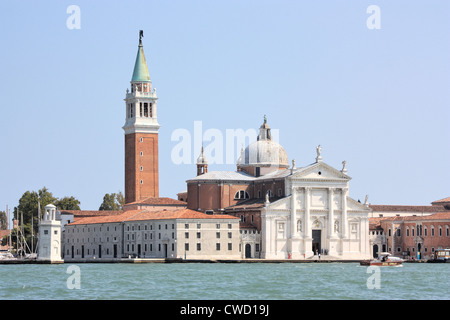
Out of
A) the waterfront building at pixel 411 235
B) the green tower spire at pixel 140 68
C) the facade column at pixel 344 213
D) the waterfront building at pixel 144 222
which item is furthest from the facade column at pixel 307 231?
the green tower spire at pixel 140 68

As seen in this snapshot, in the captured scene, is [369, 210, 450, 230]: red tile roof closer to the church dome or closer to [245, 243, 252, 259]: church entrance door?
the church dome

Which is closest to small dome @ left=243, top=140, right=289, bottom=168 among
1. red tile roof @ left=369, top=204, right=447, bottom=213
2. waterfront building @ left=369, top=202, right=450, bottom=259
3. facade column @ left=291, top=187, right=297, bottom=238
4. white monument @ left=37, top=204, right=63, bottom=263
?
facade column @ left=291, top=187, right=297, bottom=238

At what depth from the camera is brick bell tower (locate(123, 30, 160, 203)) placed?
326ft

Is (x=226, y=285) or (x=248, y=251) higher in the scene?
(x=248, y=251)

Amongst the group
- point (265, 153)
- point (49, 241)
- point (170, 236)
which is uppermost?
point (265, 153)

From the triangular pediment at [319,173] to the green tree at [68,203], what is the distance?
36.4 m

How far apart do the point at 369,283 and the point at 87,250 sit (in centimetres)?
4648

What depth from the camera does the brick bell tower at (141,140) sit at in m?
99.2

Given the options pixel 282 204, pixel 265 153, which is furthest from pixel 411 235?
pixel 265 153

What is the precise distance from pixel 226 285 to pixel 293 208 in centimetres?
3726

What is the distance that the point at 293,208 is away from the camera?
8681cm

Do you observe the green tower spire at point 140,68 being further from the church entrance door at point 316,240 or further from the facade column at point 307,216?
the church entrance door at point 316,240

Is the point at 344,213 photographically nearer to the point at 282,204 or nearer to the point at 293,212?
the point at 293,212
